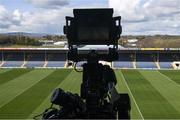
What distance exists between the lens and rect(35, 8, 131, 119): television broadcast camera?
5.36m

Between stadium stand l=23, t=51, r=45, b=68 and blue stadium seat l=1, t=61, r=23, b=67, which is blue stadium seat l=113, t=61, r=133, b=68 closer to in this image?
stadium stand l=23, t=51, r=45, b=68

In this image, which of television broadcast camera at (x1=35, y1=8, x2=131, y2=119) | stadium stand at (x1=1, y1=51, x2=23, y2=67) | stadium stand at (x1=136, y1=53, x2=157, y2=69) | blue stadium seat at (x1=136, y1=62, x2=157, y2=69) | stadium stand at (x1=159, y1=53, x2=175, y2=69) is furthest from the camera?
stadium stand at (x1=1, y1=51, x2=23, y2=67)

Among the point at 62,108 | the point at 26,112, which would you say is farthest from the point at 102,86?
the point at 26,112

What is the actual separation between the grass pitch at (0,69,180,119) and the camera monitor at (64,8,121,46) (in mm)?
24083

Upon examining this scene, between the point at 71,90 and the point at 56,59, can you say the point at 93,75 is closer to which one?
the point at 71,90

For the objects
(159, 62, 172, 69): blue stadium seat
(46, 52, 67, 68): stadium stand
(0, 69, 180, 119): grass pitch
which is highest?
(46, 52, 67, 68): stadium stand

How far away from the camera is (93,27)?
5.71 metres

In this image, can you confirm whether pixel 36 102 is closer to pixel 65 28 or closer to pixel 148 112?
pixel 148 112

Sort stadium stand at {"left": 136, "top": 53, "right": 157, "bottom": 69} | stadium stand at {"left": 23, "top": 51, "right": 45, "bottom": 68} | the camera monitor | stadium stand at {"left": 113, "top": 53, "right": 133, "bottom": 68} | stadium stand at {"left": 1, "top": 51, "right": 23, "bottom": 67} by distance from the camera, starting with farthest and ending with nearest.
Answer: stadium stand at {"left": 1, "top": 51, "right": 23, "bottom": 67} → stadium stand at {"left": 23, "top": 51, "right": 45, "bottom": 68} → stadium stand at {"left": 136, "top": 53, "right": 157, "bottom": 69} → stadium stand at {"left": 113, "top": 53, "right": 133, "bottom": 68} → the camera monitor

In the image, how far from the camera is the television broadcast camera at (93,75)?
5.36 m

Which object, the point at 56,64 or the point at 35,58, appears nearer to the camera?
the point at 56,64

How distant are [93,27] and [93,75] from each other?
0.59 m

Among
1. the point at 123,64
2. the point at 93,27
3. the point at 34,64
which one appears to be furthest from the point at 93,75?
the point at 34,64

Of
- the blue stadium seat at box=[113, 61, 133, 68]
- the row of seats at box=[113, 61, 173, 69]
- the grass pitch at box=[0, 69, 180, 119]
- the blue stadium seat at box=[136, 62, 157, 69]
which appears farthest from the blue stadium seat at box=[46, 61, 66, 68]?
the grass pitch at box=[0, 69, 180, 119]
